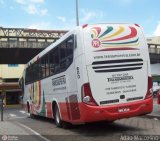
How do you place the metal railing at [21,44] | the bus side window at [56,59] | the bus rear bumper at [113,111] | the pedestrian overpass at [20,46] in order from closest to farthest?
1. the bus rear bumper at [113,111]
2. the bus side window at [56,59]
3. the metal railing at [21,44]
4. the pedestrian overpass at [20,46]

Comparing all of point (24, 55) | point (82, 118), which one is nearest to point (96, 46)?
point (82, 118)

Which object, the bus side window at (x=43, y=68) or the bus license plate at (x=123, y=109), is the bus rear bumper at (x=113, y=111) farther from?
the bus side window at (x=43, y=68)

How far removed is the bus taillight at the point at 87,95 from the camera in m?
12.3

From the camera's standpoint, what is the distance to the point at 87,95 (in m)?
12.3

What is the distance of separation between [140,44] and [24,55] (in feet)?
112

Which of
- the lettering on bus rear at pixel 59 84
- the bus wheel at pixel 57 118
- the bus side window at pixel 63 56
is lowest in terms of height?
the bus wheel at pixel 57 118

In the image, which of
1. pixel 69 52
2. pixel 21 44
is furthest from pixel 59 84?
pixel 21 44

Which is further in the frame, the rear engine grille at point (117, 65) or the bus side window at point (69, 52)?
the bus side window at point (69, 52)

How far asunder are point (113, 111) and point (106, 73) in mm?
1215

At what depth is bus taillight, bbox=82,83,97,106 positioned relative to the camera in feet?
40.3

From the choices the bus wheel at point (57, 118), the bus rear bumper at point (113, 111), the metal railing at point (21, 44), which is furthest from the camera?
the metal railing at point (21, 44)

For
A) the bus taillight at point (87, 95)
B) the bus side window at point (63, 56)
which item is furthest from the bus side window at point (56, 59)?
the bus taillight at point (87, 95)

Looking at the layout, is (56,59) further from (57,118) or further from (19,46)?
(19,46)

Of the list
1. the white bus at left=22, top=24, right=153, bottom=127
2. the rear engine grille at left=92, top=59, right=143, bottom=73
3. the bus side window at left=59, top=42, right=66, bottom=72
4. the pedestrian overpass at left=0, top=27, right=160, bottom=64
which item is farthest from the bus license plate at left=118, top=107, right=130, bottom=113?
the pedestrian overpass at left=0, top=27, right=160, bottom=64
